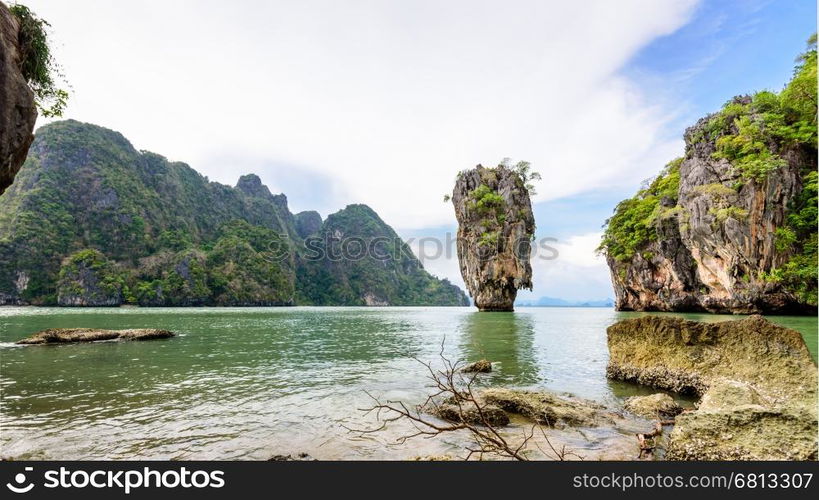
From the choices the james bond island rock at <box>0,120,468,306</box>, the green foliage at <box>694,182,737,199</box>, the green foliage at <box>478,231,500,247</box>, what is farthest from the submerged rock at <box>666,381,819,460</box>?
the james bond island rock at <box>0,120,468,306</box>

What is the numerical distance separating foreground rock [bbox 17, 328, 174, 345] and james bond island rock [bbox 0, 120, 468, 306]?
79168 mm

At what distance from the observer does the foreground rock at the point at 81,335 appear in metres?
17.2

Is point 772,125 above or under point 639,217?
above

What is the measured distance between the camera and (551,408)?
273 inches

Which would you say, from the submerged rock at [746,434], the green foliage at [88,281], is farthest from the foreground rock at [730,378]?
the green foliage at [88,281]

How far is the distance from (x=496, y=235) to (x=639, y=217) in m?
18.3

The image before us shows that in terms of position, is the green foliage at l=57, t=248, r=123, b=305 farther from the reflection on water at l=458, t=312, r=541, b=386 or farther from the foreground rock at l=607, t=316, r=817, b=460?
the foreground rock at l=607, t=316, r=817, b=460

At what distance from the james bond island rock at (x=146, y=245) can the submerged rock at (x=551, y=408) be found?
101 meters

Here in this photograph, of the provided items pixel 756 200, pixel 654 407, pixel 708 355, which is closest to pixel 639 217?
pixel 756 200

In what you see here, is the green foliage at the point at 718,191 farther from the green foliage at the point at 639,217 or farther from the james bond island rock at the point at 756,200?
the green foliage at the point at 639,217
